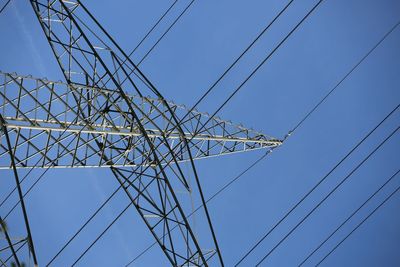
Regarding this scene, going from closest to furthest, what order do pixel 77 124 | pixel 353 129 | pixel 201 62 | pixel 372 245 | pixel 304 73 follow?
pixel 77 124
pixel 372 245
pixel 353 129
pixel 304 73
pixel 201 62

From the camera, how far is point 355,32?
61562 mm

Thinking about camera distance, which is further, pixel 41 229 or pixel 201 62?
pixel 201 62

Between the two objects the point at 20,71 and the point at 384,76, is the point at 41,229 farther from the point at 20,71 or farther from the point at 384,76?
the point at 384,76

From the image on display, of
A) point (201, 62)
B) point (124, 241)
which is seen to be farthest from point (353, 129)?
point (124, 241)

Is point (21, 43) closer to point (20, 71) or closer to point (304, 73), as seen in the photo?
point (20, 71)

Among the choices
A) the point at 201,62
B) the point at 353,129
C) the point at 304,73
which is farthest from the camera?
the point at 201,62

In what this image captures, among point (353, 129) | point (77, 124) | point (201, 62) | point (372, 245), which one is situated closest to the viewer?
point (77, 124)

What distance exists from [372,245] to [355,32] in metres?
23.0

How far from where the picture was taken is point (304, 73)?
210ft

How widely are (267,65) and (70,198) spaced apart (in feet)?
91.7

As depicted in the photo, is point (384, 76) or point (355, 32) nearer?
point (384, 76)

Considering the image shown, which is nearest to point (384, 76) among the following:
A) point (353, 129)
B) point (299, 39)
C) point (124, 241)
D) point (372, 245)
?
point (353, 129)

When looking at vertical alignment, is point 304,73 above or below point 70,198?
below

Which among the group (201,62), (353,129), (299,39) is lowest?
(353,129)
